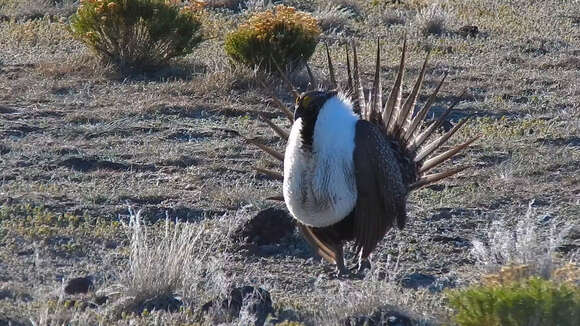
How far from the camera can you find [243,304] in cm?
485

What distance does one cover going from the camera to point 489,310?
4.06 m

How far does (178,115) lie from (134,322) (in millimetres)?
4639

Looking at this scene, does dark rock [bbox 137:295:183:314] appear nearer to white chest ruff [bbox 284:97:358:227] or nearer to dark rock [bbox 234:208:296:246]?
white chest ruff [bbox 284:97:358:227]

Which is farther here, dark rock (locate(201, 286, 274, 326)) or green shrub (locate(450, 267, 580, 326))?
dark rock (locate(201, 286, 274, 326))

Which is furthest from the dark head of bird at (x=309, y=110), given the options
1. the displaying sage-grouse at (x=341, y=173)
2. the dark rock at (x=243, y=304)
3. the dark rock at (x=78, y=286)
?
the dark rock at (x=78, y=286)

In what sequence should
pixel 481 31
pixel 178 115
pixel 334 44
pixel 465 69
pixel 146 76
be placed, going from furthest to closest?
pixel 481 31, pixel 334 44, pixel 465 69, pixel 146 76, pixel 178 115

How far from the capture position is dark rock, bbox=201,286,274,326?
4.87 metres

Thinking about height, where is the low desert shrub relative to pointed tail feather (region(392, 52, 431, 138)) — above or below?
above

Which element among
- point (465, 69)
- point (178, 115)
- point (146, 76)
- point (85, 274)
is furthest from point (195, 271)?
point (465, 69)

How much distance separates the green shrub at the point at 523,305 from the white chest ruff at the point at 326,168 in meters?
1.12

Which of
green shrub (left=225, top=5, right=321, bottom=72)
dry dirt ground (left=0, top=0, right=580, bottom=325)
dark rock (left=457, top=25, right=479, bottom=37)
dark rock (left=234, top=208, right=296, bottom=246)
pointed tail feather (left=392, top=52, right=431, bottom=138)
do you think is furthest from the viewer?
dark rock (left=457, top=25, right=479, bottom=37)

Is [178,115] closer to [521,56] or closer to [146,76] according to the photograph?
[146,76]

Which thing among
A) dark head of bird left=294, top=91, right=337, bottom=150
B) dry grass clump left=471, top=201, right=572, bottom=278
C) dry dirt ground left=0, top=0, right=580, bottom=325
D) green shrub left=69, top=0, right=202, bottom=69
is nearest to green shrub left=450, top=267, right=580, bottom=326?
dry dirt ground left=0, top=0, right=580, bottom=325

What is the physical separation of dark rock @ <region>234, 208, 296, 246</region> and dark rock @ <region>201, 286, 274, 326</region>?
1.34 metres
